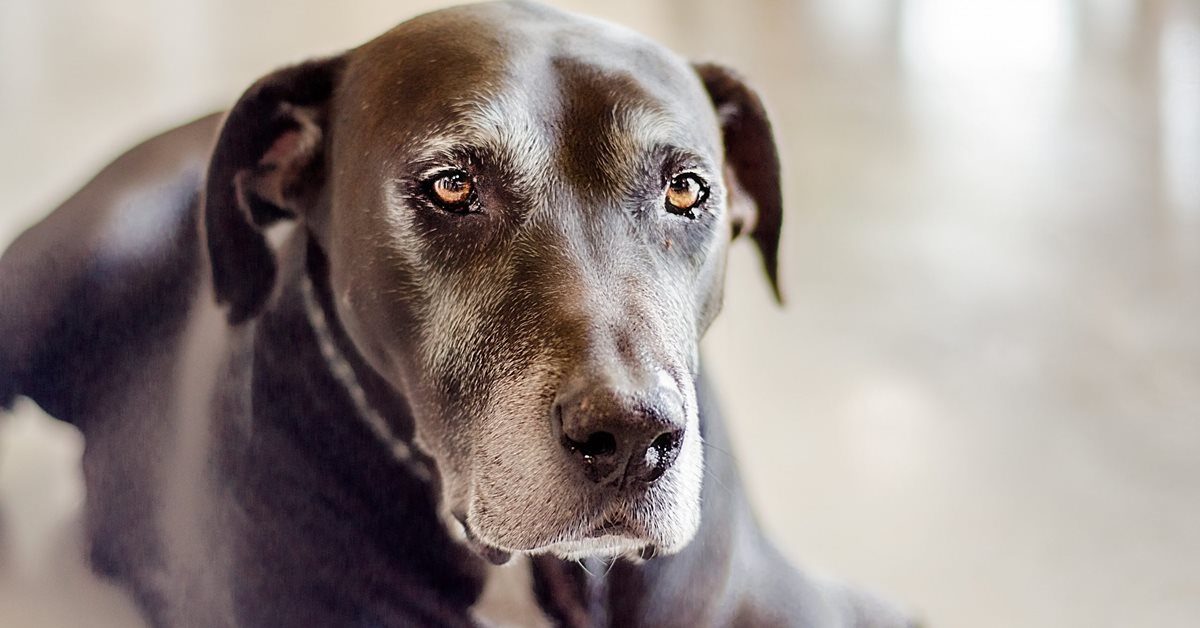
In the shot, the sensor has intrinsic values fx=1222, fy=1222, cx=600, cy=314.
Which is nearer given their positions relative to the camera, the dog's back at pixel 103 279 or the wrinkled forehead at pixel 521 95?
the wrinkled forehead at pixel 521 95

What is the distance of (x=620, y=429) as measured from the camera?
35.1 inches

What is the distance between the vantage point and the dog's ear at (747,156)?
4.08ft

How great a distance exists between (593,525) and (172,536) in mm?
432

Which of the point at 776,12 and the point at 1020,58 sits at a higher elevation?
the point at 776,12

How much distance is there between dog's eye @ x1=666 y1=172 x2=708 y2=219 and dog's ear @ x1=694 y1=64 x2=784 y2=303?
17cm

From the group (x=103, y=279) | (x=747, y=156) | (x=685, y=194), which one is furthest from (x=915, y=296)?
(x=103, y=279)

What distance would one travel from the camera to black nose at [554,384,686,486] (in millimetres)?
890

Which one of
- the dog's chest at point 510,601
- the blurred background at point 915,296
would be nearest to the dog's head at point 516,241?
the dog's chest at point 510,601

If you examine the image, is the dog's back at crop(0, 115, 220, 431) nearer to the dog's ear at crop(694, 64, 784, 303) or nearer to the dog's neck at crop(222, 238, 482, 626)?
the dog's neck at crop(222, 238, 482, 626)

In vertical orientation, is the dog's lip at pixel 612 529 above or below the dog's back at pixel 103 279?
below

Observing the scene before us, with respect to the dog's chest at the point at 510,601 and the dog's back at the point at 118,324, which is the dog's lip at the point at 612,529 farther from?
the dog's back at the point at 118,324

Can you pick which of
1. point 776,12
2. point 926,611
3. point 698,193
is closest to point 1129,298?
point 926,611

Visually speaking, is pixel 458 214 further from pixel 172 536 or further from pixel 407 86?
pixel 172 536

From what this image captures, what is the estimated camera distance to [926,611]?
1705 mm
